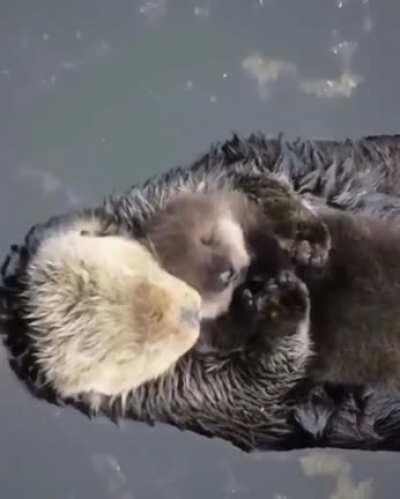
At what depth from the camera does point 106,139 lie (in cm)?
586

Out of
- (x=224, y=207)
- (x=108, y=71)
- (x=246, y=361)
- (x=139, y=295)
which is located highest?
(x=108, y=71)

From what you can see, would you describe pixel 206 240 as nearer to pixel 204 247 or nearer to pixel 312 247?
pixel 204 247

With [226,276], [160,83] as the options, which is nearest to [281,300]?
[226,276]

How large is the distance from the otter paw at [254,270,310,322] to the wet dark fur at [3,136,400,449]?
4.0 inches

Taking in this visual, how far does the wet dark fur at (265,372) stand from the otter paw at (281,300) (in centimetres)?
10

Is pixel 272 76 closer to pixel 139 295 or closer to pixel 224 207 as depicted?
pixel 224 207

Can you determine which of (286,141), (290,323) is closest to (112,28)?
(286,141)

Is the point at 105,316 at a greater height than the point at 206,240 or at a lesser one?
lesser

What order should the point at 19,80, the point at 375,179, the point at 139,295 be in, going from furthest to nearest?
1. the point at 19,80
2. the point at 375,179
3. the point at 139,295

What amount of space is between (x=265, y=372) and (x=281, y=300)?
174 millimetres

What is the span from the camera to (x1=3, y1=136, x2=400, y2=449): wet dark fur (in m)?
2.58

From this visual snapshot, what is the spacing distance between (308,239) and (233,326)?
0.86 ft

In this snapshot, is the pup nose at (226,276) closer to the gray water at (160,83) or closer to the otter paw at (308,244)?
the otter paw at (308,244)

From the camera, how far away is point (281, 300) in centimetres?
254
